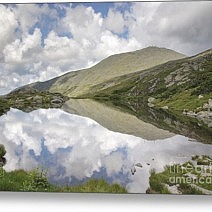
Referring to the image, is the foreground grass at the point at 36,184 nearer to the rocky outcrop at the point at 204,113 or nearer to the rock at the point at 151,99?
the rock at the point at 151,99

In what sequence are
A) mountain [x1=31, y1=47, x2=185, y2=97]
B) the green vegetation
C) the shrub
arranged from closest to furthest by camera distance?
the green vegetation, mountain [x1=31, y1=47, x2=185, y2=97], the shrub

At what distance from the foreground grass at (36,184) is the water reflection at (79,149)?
6cm

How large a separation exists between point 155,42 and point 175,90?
0.54 m

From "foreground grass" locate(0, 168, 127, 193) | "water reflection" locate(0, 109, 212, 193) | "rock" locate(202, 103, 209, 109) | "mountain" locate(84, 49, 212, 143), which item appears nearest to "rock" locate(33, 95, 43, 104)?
"water reflection" locate(0, 109, 212, 193)

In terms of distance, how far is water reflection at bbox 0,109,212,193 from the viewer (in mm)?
4605

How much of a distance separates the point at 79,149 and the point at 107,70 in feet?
2.87

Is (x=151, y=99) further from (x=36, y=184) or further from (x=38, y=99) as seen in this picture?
(x=36, y=184)

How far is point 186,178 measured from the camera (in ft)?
14.9

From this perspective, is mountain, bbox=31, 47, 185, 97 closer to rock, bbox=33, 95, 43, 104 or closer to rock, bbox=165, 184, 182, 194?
rock, bbox=33, 95, 43, 104

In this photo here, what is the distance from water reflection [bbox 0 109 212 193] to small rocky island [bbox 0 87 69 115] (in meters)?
0.06

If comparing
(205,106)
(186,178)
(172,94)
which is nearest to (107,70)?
(172,94)

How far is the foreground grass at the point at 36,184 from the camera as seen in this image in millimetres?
4660

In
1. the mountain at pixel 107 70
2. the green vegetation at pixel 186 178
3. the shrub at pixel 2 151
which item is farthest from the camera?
the shrub at pixel 2 151

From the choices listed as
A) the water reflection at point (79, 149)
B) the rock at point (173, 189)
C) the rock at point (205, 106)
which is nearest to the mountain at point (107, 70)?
the water reflection at point (79, 149)
